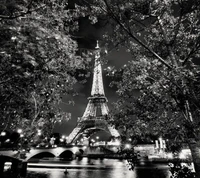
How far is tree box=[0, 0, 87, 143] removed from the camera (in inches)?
166

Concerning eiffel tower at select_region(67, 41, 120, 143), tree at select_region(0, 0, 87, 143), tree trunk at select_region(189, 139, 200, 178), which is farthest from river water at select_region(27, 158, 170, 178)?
eiffel tower at select_region(67, 41, 120, 143)

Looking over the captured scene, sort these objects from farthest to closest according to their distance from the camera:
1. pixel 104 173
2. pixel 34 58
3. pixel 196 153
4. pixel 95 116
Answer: pixel 95 116, pixel 104 173, pixel 196 153, pixel 34 58

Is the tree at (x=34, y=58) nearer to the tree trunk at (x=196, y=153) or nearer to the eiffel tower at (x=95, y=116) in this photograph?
the tree trunk at (x=196, y=153)

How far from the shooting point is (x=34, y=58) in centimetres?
425

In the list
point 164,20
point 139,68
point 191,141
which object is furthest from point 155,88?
point 164,20

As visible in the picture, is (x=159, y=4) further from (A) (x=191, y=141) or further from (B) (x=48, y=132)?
(B) (x=48, y=132)

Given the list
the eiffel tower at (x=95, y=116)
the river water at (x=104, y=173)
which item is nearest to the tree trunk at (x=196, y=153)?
the river water at (x=104, y=173)

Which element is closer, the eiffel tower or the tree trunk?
the tree trunk

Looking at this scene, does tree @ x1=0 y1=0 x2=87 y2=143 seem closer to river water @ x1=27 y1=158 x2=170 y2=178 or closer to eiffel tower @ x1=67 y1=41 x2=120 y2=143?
river water @ x1=27 y1=158 x2=170 y2=178

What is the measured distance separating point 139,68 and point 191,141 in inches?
152

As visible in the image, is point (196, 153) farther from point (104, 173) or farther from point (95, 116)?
point (95, 116)

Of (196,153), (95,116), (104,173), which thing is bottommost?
(104,173)

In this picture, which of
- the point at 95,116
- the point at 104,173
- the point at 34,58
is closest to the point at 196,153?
the point at 34,58

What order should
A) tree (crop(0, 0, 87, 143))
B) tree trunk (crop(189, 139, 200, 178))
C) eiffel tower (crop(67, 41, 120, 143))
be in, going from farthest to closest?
1. eiffel tower (crop(67, 41, 120, 143))
2. tree trunk (crop(189, 139, 200, 178))
3. tree (crop(0, 0, 87, 143))
